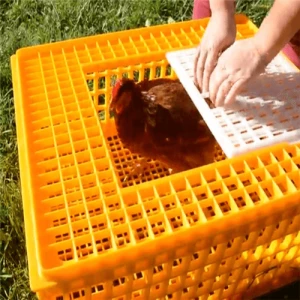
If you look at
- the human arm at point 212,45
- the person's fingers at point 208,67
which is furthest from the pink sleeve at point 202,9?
the person's fingers at point 208,67

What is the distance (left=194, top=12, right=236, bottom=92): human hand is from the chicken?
0.07m

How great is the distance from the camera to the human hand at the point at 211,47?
987mm

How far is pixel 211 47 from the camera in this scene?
3.30ft

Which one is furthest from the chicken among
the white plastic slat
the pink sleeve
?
the pink sleeve

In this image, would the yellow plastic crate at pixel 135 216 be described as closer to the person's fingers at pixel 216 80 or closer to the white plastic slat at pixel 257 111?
the white plastic slat at pixel 257 111

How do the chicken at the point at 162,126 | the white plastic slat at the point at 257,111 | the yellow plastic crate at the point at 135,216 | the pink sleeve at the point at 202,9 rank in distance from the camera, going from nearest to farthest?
the yellow plastic crate at the point at 135,216 < the white plastic slat at the point at 257,111 < the chicken at the point at 162,126 < the pink sleeve at the point at 202,9

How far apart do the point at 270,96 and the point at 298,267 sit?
340 mm

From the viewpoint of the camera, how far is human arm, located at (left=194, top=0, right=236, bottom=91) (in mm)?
988

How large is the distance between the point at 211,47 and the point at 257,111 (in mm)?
147

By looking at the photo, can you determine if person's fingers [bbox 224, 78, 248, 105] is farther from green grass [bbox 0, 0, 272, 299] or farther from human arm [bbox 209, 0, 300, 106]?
green grass [bbox 0, 0, 272, 299]

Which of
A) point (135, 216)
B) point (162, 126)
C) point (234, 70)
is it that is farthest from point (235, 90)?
point (135, 216)

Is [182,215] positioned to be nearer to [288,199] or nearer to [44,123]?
[288,199]

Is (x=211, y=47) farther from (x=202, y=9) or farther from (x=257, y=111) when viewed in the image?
(x=202, y=9)

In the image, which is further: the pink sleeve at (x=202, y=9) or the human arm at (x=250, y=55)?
the pink sleeve at (x=202, y=9)
